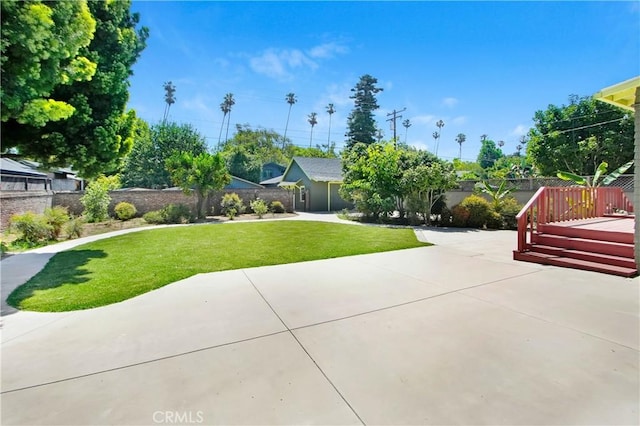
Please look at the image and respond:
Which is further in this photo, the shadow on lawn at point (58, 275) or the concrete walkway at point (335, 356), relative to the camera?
the shadow on lawn at point (58, 275)

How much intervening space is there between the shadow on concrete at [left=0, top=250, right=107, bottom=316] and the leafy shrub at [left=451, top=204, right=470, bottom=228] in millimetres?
13613

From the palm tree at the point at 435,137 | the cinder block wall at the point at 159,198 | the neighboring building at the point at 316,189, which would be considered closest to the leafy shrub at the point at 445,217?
the neighboring building at the point at 316,189

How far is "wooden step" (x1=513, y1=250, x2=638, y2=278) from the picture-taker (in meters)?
5.59

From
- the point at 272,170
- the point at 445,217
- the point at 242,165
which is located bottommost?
the point at 445,217

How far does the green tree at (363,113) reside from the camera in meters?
38.7

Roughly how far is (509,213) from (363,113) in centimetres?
2932

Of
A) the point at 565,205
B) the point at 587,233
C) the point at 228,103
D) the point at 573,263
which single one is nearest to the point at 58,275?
the point at 573,263

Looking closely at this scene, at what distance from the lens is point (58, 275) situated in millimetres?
5832

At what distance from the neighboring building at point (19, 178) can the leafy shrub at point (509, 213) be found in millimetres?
21315

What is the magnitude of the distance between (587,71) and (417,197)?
42.1 ft

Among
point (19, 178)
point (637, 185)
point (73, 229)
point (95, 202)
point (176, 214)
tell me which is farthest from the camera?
point (176, 214)

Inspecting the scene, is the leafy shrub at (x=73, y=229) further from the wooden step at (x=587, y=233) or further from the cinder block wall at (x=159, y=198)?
the wooden step at (x=587, y=233)

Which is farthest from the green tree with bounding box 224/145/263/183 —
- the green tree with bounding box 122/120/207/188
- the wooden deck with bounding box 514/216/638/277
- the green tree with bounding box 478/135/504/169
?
the green tree with bounding box 478/135/504/169

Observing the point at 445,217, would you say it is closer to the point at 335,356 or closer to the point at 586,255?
the point at 586,255
